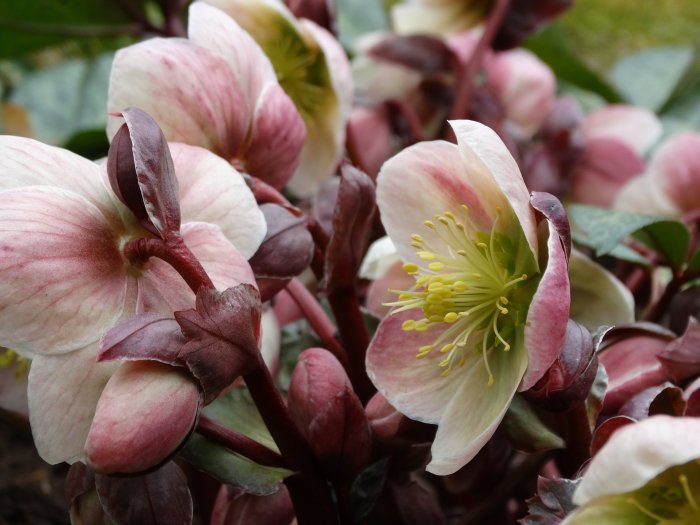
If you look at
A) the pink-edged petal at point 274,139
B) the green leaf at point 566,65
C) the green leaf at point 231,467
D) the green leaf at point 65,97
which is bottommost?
the green leaf at point 65,97

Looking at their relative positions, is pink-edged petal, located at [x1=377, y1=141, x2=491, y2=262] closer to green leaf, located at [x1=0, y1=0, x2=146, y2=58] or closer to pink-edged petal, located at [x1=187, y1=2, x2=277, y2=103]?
pink-edged petal, located at [x1=187, y1=2, x2=277, y2=103]

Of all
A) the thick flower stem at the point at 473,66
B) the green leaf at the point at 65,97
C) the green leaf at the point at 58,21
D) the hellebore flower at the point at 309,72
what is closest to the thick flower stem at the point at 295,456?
the hellebore flower at the point at 309,72

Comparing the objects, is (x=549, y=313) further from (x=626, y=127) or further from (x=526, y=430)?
(x=626, y=127)

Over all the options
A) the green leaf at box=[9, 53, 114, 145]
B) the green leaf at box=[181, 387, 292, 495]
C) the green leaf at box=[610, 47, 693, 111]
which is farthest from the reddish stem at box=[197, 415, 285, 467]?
the green leaf at box=[610, 47, 693, 111]

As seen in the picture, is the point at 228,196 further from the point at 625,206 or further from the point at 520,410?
the point at 625,206

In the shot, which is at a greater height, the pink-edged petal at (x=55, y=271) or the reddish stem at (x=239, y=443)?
the pink-edged petal at (x=55, y=271)

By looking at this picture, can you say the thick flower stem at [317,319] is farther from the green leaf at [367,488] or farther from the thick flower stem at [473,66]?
the thick flower stem at [473,66]
